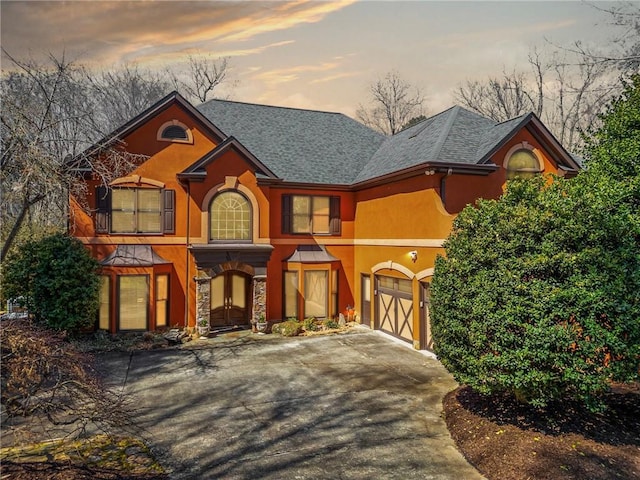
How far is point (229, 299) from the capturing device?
654 inches

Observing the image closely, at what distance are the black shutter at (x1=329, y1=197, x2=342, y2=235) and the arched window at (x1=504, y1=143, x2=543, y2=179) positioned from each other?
7.16 metres

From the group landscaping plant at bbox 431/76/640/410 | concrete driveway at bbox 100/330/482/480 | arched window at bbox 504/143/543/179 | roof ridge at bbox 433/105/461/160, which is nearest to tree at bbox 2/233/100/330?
concrete driveway at bbox 100/330/482/480

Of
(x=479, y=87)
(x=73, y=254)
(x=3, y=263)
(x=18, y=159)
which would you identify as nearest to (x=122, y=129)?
(x=18, y=159)

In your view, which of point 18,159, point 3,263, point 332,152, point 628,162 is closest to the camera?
point 628,162

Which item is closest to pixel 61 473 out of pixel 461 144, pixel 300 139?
pixel 461 144

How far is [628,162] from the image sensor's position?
904 centimetres

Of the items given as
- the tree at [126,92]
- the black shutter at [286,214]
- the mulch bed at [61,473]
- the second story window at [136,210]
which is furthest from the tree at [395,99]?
the mulch bed at [61,473]

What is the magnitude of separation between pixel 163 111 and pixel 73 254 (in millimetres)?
6447

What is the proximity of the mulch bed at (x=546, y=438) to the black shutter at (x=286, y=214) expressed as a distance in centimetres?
1009

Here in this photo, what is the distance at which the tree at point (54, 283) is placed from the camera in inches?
518

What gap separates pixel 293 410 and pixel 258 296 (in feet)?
24.5

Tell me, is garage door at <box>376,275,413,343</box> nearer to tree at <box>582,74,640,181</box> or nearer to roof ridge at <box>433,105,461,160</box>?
roof ridge at <box>433,105,461,160</box>

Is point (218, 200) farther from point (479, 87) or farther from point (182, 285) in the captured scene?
point (479, 87)

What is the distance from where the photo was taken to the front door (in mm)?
16375
